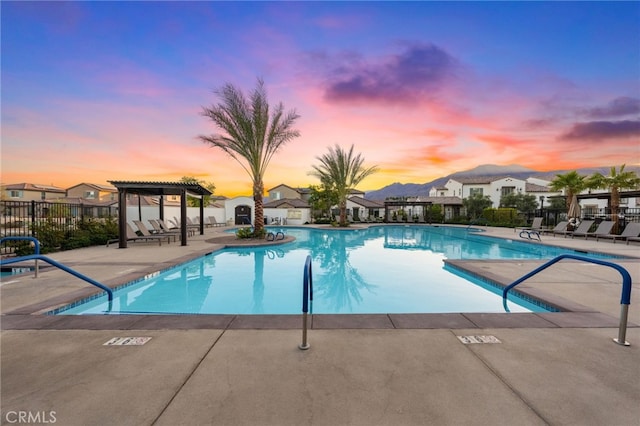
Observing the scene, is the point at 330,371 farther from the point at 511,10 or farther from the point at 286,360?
the point at 511,10

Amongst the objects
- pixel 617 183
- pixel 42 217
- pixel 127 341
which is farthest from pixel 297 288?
pixel 617 183

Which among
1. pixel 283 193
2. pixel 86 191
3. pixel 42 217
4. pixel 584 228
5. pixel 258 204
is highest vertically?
pixel 86 191

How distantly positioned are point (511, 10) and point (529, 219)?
2463 cm

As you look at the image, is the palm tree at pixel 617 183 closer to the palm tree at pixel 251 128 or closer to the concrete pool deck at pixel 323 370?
the concrete pool deck at pixel 323 370

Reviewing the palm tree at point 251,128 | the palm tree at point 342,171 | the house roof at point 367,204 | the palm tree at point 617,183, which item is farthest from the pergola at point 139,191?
the house roof at point 367,204

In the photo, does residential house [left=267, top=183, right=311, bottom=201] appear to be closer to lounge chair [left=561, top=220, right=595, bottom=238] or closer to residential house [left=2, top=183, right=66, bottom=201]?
residential house [left=2, top=183, right=66, bottom=201]

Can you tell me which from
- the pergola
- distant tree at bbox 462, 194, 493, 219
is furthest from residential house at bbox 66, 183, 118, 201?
distant tree at bbox 462, 194, 493, 219

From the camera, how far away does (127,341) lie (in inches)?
137

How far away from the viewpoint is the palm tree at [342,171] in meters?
27.4

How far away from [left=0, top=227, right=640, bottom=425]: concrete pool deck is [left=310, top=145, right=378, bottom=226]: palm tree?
2380cm

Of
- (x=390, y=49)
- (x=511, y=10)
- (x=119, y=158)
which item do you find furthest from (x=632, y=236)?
(x=119, y=158)

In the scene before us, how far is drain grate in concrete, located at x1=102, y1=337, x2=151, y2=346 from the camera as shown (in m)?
3.40

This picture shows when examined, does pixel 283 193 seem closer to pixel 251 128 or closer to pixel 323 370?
pixel 251 128

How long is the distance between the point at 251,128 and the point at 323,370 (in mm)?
14715
